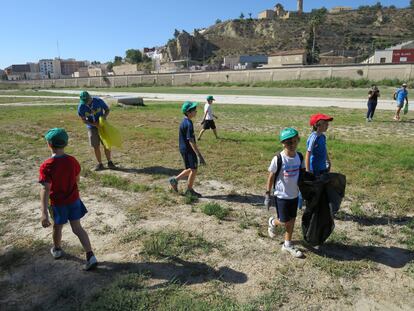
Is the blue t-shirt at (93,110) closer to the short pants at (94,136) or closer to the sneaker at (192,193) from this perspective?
the short pants at (94,136)

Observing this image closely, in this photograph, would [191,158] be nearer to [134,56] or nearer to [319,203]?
[319,203]

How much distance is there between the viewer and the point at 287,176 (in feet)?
13.8

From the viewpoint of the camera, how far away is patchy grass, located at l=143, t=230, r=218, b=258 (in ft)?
14.2

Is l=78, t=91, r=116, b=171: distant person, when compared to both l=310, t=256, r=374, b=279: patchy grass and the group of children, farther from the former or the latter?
l=310, t=256, r=374, b=279: patchy grass

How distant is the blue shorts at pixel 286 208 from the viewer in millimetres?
4262

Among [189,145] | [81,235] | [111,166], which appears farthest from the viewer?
[111,166]

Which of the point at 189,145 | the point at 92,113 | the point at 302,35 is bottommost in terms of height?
the point at 189,145

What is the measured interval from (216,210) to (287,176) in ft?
5.38

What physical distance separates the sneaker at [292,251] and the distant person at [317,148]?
1.22 meters

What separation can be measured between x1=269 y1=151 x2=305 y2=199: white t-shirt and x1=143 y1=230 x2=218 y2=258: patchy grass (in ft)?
3.54

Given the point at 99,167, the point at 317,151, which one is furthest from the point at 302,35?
the point at 317,151

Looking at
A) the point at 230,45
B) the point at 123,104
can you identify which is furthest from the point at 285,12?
the point at 123,104

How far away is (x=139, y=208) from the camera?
18.9 feet

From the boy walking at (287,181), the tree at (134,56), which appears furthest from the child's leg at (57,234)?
the tree at (134,56)
